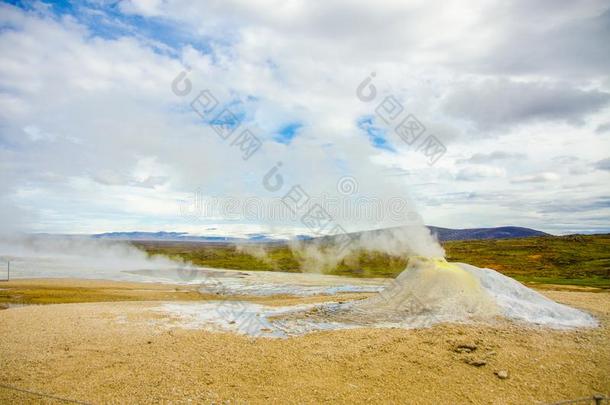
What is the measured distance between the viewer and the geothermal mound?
20.5 meters

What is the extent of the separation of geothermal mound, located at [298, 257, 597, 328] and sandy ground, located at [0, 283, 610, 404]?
1.41 meters

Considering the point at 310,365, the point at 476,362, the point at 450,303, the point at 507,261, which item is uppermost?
the point at 450,303

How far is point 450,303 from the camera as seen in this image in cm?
2164

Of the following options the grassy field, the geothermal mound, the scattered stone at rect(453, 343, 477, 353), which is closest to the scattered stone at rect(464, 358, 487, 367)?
the scattered stone at rect(453, 343, 477, 353)

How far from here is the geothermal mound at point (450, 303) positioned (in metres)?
20.5

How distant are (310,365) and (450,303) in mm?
10006

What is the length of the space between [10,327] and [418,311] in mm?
21416

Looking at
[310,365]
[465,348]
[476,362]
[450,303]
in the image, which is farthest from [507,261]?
[310,365]

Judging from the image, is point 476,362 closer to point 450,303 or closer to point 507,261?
point 450,303

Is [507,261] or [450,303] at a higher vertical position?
[450,303]

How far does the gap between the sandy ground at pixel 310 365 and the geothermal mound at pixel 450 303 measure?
141 centimetres

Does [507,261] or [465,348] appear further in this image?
[507,261]

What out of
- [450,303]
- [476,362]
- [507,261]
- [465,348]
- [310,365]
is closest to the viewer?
[476,362]

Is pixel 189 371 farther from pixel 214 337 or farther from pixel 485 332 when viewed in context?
pixel 485 332
